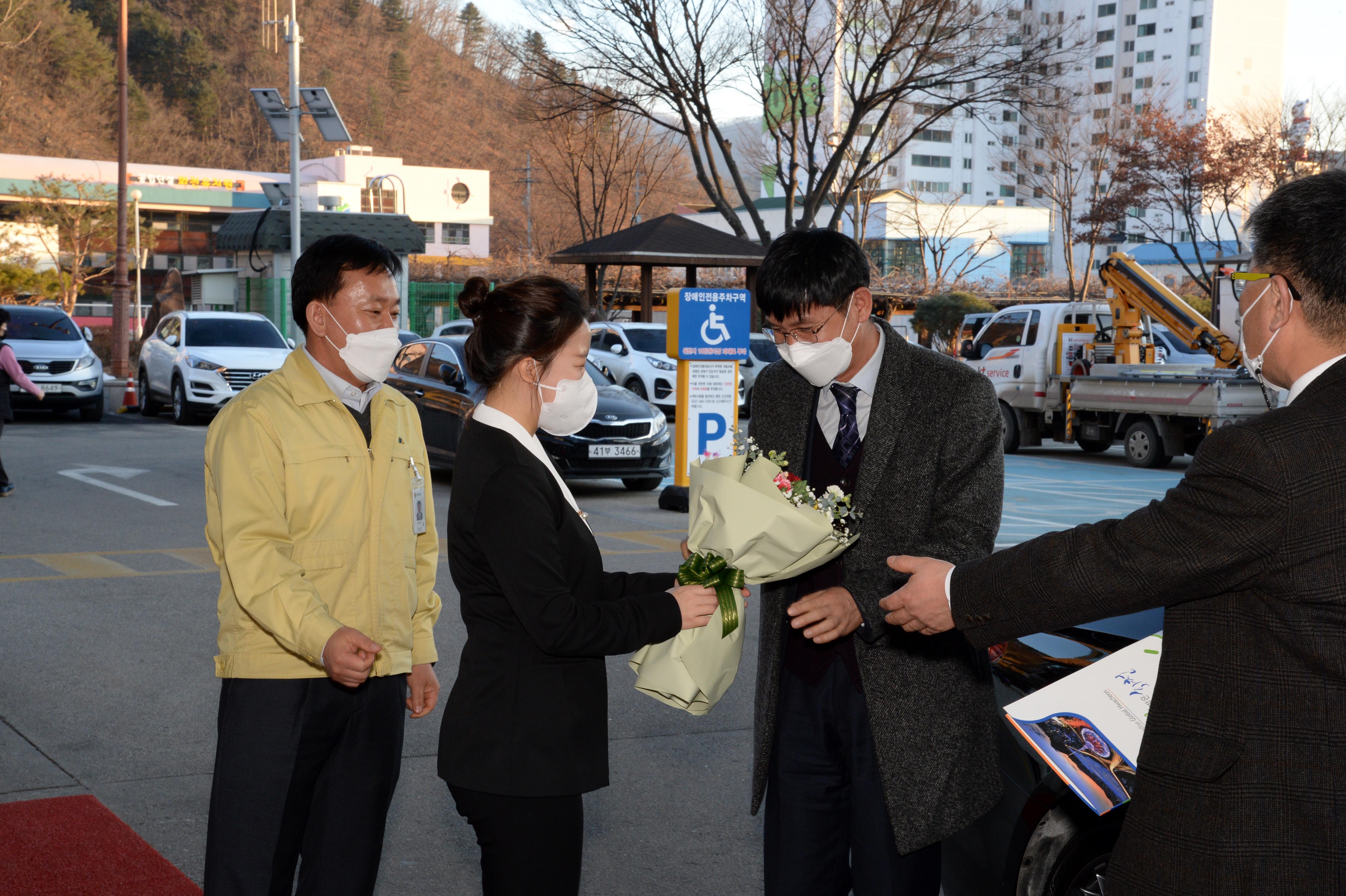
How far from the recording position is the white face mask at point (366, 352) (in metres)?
2.95

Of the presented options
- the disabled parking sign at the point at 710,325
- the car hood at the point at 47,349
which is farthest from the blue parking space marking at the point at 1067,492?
the car hood at the point at 47,349

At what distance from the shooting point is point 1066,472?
16547 mm

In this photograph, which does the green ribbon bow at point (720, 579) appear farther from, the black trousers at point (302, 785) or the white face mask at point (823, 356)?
the black trousers at point (302, 785)

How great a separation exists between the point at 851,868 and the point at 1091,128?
74.6 metres

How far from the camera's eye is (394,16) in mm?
102312

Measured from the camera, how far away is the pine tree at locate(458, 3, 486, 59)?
10444 centimetres

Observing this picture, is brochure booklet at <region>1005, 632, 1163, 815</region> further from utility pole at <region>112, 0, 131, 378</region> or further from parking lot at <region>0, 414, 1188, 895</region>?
utility pole at <region>112, 0, 131, 378</region>

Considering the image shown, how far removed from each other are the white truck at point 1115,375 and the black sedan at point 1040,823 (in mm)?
12946

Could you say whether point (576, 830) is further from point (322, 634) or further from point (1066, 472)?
point (1066, 472)

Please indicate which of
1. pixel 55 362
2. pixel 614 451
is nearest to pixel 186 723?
pixel 614 451

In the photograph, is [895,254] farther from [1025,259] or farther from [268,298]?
[268,298]

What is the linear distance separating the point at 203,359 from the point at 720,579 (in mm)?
17655

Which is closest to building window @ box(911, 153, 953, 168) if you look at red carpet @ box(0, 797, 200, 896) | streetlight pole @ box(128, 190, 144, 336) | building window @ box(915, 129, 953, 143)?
building window @ box(915, 129, 953, 143)

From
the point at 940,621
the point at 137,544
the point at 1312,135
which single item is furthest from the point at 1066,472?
the point at 1312,135
